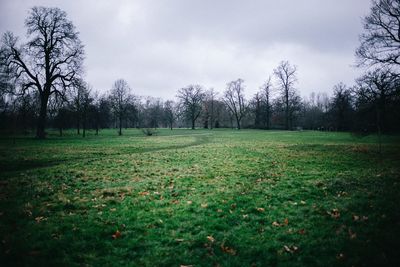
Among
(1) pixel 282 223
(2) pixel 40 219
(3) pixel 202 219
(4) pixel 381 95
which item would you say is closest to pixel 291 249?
(1) pixel 282 223

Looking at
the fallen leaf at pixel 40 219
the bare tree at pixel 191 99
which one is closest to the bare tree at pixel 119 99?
the bare tree at pixel 191 99

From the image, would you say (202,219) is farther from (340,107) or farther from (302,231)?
(340,107)

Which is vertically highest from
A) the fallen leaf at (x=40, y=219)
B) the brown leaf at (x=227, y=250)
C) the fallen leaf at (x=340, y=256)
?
the fallen leaf at (x=40, y=219)

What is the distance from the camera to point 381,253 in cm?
482

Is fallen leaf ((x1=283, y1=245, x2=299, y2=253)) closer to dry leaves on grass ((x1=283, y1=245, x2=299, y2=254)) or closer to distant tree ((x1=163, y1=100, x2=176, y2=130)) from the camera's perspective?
dry leaves on grass ((x1=283, y1=245, x2=299, y2=254))

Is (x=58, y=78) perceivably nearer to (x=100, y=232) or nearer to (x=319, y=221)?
(x=100, y=232)

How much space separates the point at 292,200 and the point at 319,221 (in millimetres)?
1733

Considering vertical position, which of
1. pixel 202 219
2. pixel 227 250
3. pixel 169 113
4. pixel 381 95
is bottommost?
pixel 227 250

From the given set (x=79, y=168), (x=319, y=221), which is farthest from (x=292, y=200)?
(x=79, y=168)

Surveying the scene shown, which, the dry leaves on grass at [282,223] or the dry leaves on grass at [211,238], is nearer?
the dry leaves on grass at [211,238]

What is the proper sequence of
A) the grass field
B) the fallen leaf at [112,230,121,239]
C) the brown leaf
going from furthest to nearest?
the fallen leaf at [112,230,121,239], the brown leaf, the grass field

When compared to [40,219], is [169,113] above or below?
above

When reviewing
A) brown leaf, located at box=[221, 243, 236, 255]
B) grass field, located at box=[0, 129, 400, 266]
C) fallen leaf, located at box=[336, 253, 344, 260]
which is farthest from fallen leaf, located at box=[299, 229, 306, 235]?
brown leaf, located at box=[221, 243, 236, 255]

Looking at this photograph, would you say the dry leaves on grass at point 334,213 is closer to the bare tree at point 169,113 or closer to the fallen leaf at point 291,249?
the fallen leaf at point 291,249
